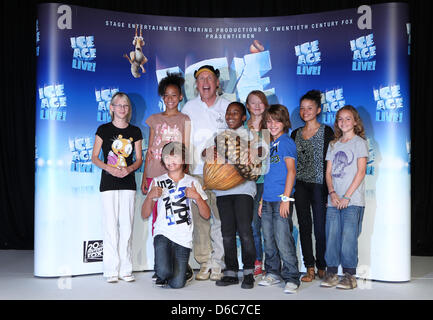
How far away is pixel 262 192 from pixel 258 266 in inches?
26.1

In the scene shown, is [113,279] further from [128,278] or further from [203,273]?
[203,273]

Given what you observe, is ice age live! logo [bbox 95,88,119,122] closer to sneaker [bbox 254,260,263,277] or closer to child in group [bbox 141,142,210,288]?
child in group [bbox 141,142,210,288]

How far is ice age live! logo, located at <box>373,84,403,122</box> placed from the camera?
4.36 m

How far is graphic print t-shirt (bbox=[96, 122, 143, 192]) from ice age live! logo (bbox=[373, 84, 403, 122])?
210 centimetres

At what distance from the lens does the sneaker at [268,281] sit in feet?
14.0

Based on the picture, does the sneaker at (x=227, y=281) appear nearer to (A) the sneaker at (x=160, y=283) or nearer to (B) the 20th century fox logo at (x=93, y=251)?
(A) the sneaker at (x=160, y=283)

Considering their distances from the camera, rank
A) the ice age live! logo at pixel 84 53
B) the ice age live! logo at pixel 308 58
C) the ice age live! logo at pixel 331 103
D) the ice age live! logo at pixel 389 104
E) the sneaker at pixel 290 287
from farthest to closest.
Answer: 1. the ice age live! logo at pixel 308 58
2. the ice age live! logo at pixel 331 103
3. the ice age live! logo at pixel 84 53
4. the ice age live! logo at pixel 389 104
5. the sneaker at pixel 290 287

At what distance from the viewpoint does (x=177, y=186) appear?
Result: 4.23 meters

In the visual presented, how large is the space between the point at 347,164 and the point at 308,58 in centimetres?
111

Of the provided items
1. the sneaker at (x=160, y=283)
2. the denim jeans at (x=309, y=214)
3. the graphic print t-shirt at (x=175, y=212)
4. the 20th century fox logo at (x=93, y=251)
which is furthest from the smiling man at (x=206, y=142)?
the 20th century fox logo at (x=93, y=251)

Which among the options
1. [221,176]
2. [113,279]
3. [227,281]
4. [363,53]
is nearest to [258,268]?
[227,281]

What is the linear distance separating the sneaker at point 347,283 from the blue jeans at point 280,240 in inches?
14.5

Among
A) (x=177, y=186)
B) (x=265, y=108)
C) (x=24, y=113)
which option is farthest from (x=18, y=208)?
(x=265, y=108)

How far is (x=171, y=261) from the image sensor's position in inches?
165
